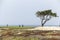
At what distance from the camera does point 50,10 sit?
103 metres

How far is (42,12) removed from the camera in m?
104

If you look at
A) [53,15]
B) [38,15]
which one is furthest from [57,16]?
[38,15]

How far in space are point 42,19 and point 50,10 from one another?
5.96m

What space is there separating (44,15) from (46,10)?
8.93 ft

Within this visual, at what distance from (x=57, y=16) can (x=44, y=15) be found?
684 centimetres

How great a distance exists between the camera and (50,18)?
104 m

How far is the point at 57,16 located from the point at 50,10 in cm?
520

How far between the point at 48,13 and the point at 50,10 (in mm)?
1854

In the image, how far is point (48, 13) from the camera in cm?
10212

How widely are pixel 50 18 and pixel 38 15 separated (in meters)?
6.56

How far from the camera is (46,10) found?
103562 millimetres

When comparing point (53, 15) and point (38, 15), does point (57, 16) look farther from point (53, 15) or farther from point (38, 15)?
point (38, 15)

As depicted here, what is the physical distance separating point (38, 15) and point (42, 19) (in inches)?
164

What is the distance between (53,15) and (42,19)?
577cm
